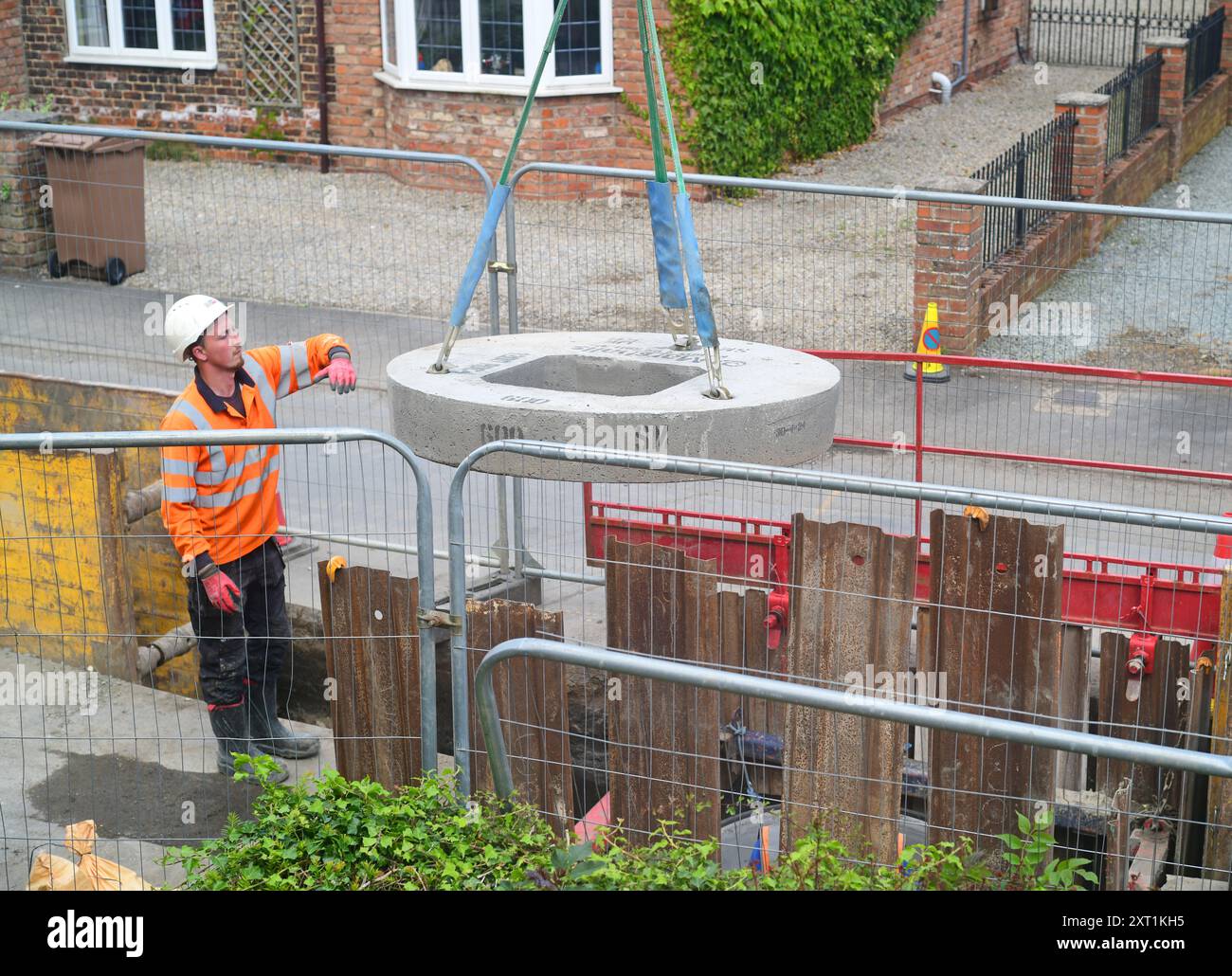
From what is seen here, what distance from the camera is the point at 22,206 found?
14.1 metres

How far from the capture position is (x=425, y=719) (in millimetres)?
5191

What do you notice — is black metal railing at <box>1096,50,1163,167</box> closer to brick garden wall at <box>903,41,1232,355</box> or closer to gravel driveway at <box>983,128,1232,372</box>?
brick garden wall at <box>903,41,1232,355</box>

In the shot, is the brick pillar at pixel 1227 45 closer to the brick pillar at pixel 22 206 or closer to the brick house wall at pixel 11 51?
the brick pillar at pixel 22 206

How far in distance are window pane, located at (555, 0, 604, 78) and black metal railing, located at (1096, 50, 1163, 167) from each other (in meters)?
5.02

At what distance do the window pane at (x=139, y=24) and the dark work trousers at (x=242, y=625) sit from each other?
46.2 feet

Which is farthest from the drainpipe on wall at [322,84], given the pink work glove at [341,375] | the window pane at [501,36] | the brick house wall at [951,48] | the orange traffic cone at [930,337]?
the pink work glove at [341,375]

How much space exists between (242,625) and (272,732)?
18.5 inches

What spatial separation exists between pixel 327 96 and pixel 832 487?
14.6m

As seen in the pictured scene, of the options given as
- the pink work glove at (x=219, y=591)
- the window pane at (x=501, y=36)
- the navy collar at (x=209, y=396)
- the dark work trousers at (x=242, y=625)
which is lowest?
the dark work trousers at (x=242, y=625)

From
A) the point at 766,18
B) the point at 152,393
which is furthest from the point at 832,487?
the point at 766,18

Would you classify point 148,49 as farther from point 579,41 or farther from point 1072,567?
point 1072,567

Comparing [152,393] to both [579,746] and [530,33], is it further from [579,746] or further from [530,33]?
[530,33]

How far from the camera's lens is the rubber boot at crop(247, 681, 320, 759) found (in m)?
6.30

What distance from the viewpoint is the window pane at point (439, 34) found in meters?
17.0
